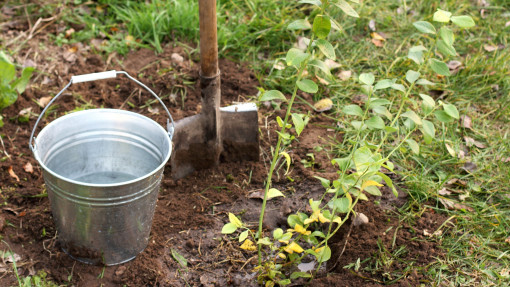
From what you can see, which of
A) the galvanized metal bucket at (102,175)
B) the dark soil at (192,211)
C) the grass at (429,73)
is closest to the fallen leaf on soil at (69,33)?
the grass at (429,73)

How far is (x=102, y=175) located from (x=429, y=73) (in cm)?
231

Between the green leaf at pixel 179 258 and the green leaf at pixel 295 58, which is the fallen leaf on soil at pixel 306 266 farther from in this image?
the green leaf at pixel 295 58

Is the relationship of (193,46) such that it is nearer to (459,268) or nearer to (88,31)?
(88,31)

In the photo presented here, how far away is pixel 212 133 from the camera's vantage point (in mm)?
2887

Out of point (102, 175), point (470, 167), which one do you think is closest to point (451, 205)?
point (470, 167)

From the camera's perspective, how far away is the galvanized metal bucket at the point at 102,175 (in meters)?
2.16

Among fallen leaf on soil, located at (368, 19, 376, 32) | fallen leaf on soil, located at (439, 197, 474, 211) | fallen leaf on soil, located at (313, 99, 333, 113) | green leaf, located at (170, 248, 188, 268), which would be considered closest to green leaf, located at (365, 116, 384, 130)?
fallen leaf on soil, located at (439, 197, 474, 211)

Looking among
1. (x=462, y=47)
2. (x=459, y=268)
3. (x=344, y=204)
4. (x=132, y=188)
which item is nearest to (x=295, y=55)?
(x=344, y=204)

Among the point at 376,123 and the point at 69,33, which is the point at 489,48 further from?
the point at 69,33

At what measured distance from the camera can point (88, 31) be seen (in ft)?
12.8

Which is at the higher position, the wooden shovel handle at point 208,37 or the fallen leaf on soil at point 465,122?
the wooden shovel handle at point 208,37

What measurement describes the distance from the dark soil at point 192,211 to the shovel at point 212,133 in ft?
0.20

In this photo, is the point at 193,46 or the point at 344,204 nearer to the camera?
the point at 344,204

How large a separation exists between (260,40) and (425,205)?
1797mm
